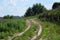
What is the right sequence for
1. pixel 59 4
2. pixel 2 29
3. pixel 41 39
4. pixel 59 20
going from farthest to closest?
1. pixel 59 4
2. pixel 59 20
3. pixel 2 29
4. pixel 41 39

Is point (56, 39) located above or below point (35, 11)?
above

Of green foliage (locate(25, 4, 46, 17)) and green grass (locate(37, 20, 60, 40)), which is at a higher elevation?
green grass (locate(37, 20, 60, 40))

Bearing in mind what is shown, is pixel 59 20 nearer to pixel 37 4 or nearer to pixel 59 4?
pixel 59 4

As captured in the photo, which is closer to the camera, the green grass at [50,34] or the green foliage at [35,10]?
the green grass at [50,34]

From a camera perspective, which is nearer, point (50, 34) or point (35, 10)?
point (50, 34)

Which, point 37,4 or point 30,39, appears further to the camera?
point 37,4

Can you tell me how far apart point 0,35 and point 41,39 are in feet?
21.4

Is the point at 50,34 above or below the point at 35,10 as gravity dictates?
above

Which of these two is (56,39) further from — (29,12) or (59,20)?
(29,12)

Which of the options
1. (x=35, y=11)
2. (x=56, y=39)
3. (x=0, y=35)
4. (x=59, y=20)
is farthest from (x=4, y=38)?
(x=35, y=11)

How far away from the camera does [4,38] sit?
3089 cm

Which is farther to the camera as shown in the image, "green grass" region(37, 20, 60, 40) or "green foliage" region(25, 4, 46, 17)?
"green foliage" region(25, 4, 46, 17)

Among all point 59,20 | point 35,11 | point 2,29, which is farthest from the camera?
point 35,11

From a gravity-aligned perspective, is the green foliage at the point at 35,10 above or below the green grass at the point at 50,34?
below
